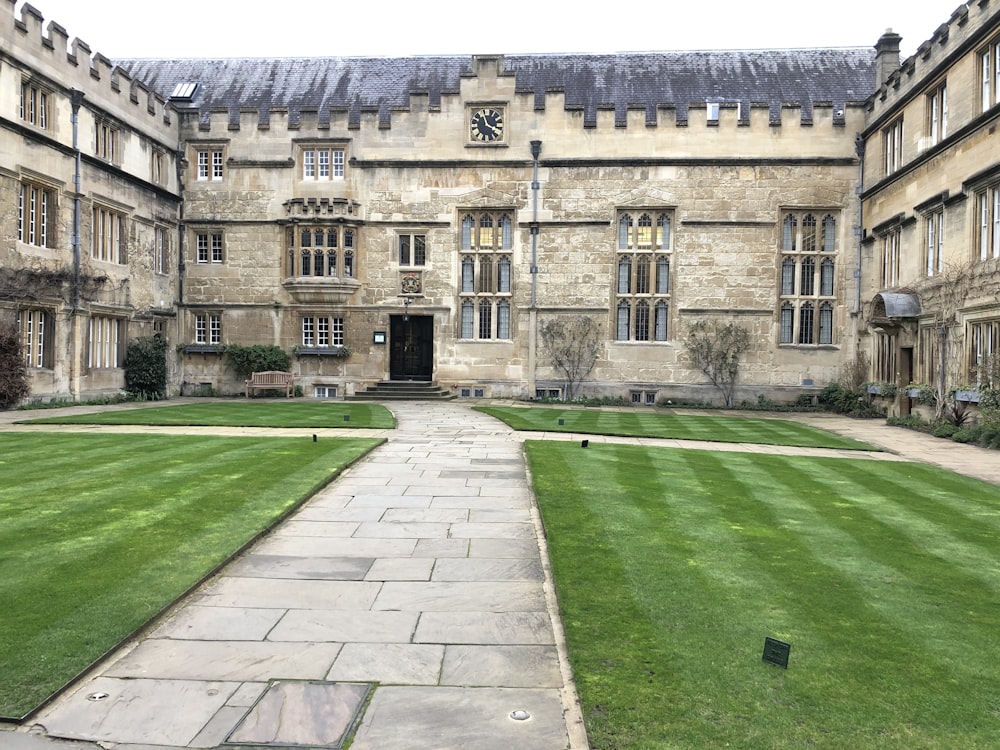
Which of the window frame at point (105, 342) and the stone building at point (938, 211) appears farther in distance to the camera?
the window frame at point (105, 342)

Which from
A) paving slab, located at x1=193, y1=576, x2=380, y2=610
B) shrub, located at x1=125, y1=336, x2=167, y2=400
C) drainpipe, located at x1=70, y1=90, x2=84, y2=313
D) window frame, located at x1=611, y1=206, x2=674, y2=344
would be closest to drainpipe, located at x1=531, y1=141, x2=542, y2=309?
window frame, located at x1=611, y1=206, x2=674, y2=344

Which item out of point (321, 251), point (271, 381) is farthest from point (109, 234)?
Answer: point (271, 381)

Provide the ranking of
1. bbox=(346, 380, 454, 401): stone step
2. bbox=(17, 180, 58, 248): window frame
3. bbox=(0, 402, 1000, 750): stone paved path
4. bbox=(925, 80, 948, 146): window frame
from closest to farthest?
bbox=(0, 402, 1000, 750): stone paved path → bbox=(925, 80, 948, 146): window frame → bbox=(17, 180, 58, 248): window frame → bbox=(346, 380, 454, 401): stone step

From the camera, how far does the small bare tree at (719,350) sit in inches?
989

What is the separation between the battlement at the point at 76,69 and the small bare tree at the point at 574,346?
591 inches

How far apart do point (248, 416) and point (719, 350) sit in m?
15.3

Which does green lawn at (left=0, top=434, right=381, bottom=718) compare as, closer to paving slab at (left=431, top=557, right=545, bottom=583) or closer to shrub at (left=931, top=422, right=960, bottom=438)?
paving slab at (left=431, top=557, right=545, bottom=583)

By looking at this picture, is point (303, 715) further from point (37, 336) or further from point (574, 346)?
point (574, 346)

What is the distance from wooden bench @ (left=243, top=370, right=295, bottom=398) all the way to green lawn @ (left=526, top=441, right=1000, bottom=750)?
59.3ft

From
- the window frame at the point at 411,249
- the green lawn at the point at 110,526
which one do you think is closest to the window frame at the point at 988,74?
the green lawn at the point at 110,526

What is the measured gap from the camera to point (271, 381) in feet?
83.9

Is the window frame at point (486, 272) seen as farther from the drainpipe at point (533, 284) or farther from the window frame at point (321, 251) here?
the window frame at point (321, 251)

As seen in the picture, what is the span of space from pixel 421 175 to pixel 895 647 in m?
23.6

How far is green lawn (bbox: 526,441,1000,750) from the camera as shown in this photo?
12.2 ft
